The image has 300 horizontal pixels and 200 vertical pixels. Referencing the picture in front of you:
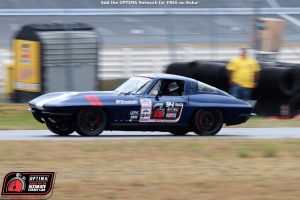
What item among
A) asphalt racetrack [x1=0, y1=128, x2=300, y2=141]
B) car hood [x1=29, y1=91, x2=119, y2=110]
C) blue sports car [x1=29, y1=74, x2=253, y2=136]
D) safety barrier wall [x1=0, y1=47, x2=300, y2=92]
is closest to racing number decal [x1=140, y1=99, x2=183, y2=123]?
blue sports car [x1=29, y1=74, x2=253, y2=136]

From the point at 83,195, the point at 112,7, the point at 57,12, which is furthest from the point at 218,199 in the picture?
the point at 112,7

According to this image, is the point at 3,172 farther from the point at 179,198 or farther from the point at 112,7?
the point at 112,7

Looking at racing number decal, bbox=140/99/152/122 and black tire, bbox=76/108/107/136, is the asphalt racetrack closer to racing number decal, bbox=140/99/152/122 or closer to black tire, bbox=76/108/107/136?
black tire, bbox=76/108/107/136

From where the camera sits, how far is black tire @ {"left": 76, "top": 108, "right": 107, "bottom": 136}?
1480 cm

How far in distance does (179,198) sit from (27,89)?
13790 mm

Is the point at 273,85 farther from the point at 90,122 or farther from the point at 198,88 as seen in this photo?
the point at 90,122

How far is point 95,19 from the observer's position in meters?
33.9

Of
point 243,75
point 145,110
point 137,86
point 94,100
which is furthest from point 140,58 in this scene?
point 94,100

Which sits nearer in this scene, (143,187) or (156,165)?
(143,187)

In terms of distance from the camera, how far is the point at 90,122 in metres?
14.9

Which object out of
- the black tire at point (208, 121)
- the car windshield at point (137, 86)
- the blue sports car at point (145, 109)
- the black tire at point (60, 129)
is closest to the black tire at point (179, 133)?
the blue sports car at point (145, 109)

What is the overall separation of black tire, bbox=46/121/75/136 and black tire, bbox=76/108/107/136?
9.3 inches

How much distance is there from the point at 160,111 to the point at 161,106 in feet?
0.32

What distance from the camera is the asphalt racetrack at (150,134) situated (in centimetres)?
1477
